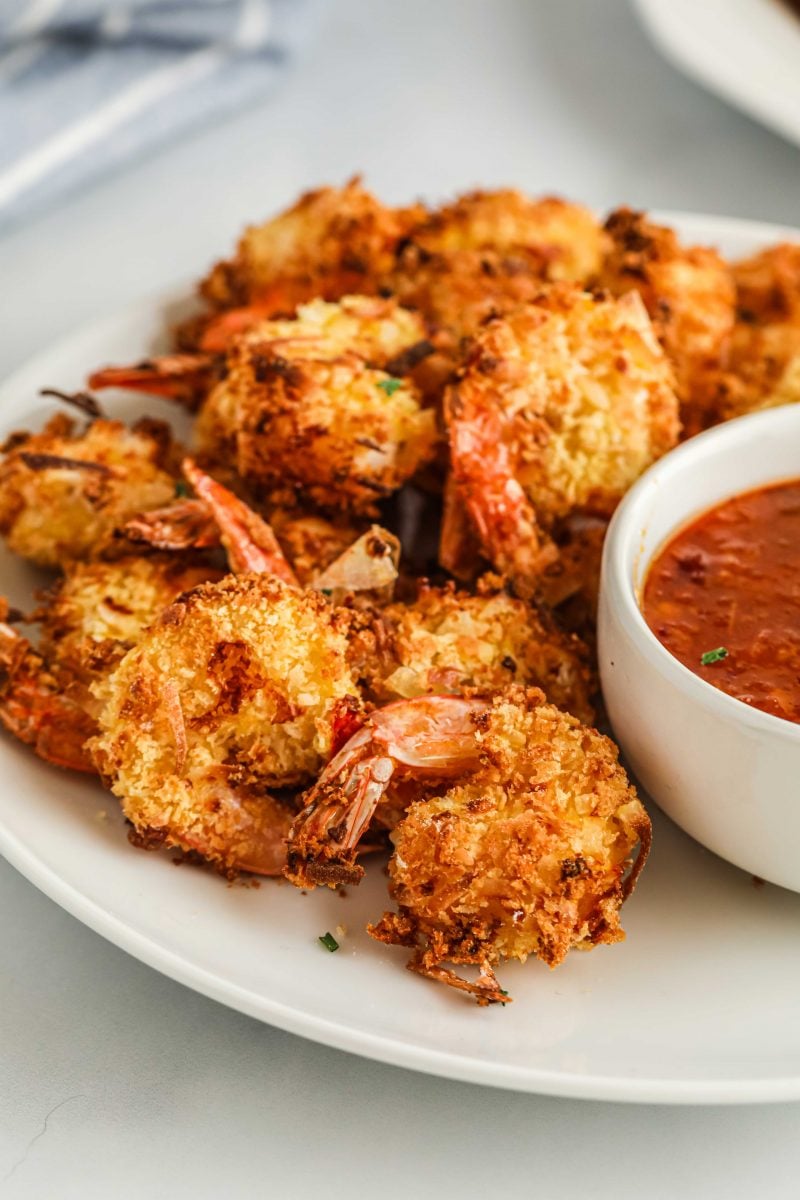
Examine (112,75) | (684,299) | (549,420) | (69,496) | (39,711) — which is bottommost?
(684,299)

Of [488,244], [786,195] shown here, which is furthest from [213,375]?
[786,195]

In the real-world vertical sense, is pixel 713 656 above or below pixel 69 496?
below

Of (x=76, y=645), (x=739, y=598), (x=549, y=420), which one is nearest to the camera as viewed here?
(x=739, y=598)

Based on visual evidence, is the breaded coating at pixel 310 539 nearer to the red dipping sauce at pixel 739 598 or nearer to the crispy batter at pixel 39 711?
the crispy batter at pixel 39 711

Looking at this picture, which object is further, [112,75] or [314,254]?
[112,75]

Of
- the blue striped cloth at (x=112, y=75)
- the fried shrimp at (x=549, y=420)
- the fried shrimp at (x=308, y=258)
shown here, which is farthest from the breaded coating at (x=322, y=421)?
the blue striped cloth at (x=112, y=75)

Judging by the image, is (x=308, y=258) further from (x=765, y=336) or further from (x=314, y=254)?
(x=765, y=336)

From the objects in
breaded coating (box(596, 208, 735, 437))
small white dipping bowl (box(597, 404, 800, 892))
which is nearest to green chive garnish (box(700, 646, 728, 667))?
small white dipping bowl (box(597, 404, 800, 892))

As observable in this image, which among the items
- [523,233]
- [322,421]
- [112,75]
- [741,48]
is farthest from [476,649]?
[112,75]
